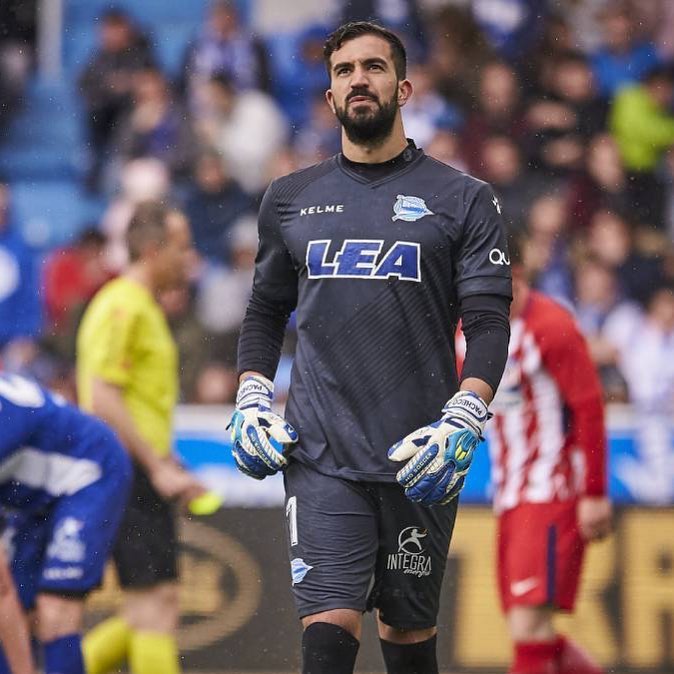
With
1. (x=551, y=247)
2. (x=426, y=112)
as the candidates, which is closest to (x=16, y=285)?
(x=426, y=112)

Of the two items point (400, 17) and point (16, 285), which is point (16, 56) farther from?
point (400, 17)

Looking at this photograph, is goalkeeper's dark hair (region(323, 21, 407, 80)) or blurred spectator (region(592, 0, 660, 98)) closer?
goalkeeper's dark hair (region(323, 21, 407, 80))

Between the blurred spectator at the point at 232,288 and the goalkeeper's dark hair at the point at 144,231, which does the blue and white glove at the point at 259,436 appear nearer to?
the goalkeeper's dark hair at the point at 144,231

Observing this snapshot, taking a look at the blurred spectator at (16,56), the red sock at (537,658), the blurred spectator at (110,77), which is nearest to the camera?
the red sock at (537,658)

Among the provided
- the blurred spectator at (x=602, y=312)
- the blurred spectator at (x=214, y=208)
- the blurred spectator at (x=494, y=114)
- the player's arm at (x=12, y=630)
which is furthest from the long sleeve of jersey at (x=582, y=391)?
the blurred spectator at (x=214, y=208)

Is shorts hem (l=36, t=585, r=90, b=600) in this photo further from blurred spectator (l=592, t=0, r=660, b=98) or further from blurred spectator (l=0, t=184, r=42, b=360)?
blurred spectator (l=592, t=0, r=660, b=98)

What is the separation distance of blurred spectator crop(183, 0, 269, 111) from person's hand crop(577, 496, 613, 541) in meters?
5.61

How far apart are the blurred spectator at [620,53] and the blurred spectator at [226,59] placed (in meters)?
2.38

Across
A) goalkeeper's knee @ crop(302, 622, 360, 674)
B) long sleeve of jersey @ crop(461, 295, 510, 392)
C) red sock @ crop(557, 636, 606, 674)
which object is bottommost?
red sock @ crop(557, 636, 606, 674)

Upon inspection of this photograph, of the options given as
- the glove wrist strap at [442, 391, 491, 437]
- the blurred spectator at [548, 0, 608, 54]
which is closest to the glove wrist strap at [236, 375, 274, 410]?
the glove wrist strap at [442, 391, 491, 437]

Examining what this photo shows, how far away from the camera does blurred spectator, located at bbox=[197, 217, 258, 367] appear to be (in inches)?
416

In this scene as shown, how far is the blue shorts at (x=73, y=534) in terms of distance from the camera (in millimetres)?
6207

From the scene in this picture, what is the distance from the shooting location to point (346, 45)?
5.26 m

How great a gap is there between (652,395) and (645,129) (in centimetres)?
243
